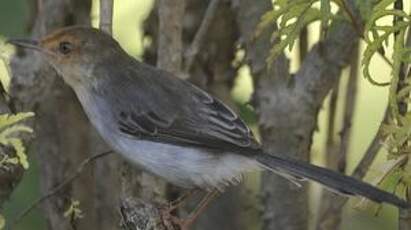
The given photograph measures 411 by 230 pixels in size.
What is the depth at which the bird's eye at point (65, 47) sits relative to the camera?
520 cm

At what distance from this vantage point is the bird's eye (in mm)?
5203

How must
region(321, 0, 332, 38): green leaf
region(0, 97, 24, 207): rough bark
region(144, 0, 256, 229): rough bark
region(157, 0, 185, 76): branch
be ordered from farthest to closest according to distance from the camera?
region(144, 0, 256, 229): rough bark < region(157, 0, 185, 76): branch < region(0, 97, 24, 207): rough bark < region(321, 0, 332, 38): green leaf

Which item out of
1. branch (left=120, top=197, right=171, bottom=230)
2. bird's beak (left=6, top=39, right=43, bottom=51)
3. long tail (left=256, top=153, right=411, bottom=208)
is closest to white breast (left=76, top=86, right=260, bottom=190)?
long tail (left=256, top=153, right=411, bottom=208)

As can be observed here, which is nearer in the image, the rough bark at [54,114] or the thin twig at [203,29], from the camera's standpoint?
the thin twig at [203,29]

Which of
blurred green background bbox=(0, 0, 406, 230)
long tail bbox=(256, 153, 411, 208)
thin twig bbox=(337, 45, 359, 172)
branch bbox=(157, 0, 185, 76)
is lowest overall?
blurred green background bbox=(0, 0, 406, 230)

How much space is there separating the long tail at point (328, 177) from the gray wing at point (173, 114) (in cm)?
14

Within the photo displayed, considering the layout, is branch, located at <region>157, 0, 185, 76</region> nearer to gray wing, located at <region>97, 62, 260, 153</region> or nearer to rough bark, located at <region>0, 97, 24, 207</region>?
gray wing, located at <region>97, 62, 260, 153</region>

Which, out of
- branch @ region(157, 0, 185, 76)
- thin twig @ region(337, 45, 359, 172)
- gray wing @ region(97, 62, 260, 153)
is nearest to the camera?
gray wing @ region(97, 62, 260, 153)

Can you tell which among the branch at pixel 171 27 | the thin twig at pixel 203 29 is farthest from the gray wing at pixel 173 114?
the thin twig at pixel 203 29

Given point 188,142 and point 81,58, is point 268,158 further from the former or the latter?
point 81,58

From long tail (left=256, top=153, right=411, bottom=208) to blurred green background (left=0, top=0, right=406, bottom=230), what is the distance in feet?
0.27

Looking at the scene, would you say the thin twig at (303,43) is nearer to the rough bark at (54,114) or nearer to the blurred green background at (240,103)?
the blurred green background at (240,103)

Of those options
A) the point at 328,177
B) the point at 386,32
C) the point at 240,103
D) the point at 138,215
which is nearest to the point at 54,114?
the point at 240,103

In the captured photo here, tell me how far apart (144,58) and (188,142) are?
1510 millimetres
